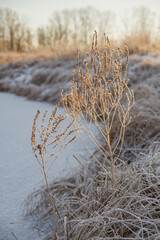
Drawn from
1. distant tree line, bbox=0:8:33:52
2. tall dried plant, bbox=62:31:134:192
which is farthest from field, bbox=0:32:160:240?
distant tree line, bbox=0:8:33:52

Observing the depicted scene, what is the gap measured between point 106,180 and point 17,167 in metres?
1.06

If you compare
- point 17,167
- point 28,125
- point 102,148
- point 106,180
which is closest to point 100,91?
point 106,180

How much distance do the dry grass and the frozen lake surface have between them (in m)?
0.11

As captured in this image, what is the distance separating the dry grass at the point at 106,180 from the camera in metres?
1.01

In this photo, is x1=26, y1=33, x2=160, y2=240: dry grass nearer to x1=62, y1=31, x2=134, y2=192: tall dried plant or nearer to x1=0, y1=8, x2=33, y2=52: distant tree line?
x1=62, y1=31, x2=134, y2=192: tall dried plant

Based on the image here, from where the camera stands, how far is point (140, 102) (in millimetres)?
2926

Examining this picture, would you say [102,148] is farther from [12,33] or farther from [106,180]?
[12,33]

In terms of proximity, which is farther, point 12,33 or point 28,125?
point 12,33

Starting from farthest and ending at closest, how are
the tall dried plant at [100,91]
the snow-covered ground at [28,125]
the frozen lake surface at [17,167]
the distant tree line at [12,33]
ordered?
the distant tree line at [12,33], the snow-covered ground at [28,125], the frozen lake surface at [17,167], the tall dried plant at [100,91]

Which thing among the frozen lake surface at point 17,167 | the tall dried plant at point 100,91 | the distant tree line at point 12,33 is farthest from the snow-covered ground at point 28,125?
the distant tree line at point 12,33

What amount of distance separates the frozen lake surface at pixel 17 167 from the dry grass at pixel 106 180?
11 cm

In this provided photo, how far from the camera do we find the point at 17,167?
6.98ft

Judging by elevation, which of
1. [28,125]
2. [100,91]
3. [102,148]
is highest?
[100,91]

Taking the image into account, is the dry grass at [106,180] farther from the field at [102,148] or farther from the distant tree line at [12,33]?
the distant tree line at [12,33]
